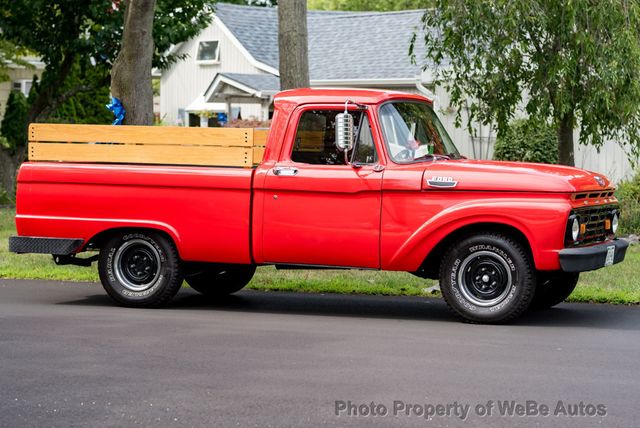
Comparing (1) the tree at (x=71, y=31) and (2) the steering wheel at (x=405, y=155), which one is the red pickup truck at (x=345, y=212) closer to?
(2) the steering wheel at (x=405, y=155)

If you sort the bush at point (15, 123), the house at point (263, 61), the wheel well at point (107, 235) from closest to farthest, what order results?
1. the wheel well at point (107, 235)
2. the bush at point (15, 123)
3. the house at point (263, 61)

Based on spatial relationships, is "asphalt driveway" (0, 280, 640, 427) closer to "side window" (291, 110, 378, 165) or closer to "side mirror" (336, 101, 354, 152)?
"side window" (291, 110, 378, 165)

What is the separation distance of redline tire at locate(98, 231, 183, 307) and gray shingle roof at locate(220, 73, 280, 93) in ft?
80.0

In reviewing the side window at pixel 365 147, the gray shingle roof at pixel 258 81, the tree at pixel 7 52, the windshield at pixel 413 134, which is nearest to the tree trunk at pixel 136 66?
the windshield at pixel 413 134

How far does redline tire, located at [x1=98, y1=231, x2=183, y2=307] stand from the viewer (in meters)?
11.8

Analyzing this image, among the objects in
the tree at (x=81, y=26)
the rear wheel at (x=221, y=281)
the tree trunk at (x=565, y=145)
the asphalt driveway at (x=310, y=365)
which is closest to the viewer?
the asphalt driveway at (x=310, y=365)

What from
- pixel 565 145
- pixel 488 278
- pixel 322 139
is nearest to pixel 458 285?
pixel 488 278

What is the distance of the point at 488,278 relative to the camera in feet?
35.4

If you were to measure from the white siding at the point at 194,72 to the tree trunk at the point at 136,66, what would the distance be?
23.5 m

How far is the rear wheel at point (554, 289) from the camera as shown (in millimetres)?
11766

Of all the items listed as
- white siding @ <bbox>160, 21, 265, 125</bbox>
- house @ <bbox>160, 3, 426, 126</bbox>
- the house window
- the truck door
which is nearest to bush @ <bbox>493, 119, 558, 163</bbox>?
house @ <bbox>160, 3, 426, 126</bbox>

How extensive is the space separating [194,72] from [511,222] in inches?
1342

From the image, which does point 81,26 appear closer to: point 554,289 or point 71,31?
point 71,31

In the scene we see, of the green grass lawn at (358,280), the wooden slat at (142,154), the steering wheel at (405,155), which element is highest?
the steering wheel at (405,155)
